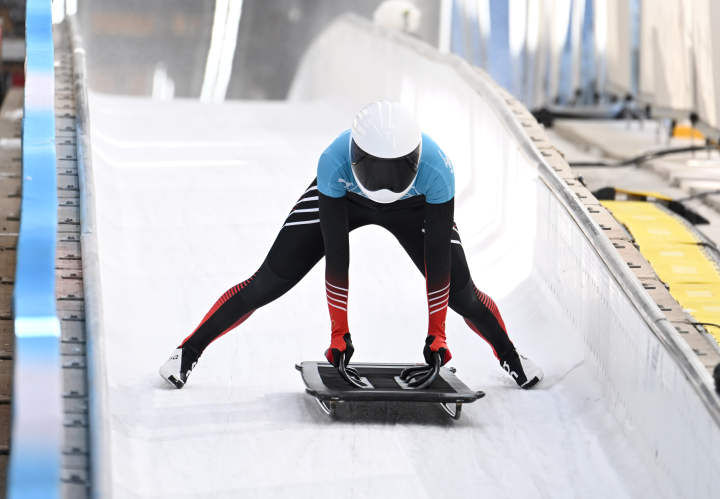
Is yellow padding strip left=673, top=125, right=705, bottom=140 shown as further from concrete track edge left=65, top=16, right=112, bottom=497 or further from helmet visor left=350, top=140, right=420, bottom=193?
helmet visor left=350, top=140, right=420, bottom=193

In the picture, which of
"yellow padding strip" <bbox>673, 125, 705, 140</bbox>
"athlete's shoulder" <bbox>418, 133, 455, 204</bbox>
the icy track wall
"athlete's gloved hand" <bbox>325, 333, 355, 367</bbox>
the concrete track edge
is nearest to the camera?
the concrete track edge

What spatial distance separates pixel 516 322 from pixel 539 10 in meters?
10.4

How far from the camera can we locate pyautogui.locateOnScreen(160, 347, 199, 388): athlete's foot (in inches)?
149

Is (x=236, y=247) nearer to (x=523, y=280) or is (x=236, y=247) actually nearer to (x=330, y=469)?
(x=523, y=280)

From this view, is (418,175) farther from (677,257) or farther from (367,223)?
(677,257)

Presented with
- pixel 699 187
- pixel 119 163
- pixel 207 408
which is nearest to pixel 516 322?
pixel 207 408

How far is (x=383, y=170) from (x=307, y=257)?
0.50 m

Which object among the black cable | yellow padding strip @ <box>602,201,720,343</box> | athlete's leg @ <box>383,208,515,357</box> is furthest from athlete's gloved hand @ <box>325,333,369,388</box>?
the black cable

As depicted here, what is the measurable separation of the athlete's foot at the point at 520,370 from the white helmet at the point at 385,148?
912 mm

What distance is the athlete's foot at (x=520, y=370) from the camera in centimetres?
395

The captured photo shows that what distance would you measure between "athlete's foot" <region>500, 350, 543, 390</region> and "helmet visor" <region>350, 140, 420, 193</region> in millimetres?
915

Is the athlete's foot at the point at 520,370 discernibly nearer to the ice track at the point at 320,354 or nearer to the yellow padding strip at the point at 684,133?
the ice track at the point at 320,354

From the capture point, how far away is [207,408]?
3654 millimetres

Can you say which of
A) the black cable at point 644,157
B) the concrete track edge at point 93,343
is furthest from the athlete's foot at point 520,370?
the black cable at point 644,157
